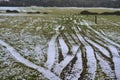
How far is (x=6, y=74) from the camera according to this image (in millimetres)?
12008

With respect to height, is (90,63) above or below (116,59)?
above

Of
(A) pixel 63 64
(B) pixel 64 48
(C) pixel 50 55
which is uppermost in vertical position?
(A) pixel 63 64

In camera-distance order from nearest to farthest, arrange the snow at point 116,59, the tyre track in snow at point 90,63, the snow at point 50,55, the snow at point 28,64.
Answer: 1. the snow at point 28,64
2. the tyre track in snow at point 90,63
3. the snow at point 116,59
4. the snow at point 50,55

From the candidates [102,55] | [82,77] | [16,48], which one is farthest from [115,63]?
[16,48]

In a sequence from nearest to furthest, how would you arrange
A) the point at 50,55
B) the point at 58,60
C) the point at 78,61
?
the point at 78,61 → the point at 58,60 → the point at 50,55

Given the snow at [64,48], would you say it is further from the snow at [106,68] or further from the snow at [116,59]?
the snow at [116,59]

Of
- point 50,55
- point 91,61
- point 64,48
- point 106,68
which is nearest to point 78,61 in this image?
point 91,61

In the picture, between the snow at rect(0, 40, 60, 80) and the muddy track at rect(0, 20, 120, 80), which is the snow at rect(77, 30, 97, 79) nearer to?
the muddy track at rect(0, 20, 120, 80)

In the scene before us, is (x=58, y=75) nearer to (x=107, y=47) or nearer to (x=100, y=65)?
(x=100, y=65)

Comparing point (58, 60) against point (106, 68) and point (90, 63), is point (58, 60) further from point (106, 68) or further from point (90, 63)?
point (106, 68)

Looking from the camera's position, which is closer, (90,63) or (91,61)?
(90,63)

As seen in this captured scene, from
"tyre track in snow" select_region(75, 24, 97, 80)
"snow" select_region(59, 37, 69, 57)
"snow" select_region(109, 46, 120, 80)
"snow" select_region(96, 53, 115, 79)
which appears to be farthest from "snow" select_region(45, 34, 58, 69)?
"snow" select_region(109, 46, 120, 80)

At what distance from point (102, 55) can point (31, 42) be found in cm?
638

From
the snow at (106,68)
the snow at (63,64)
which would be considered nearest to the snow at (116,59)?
the snow at (106,68)
